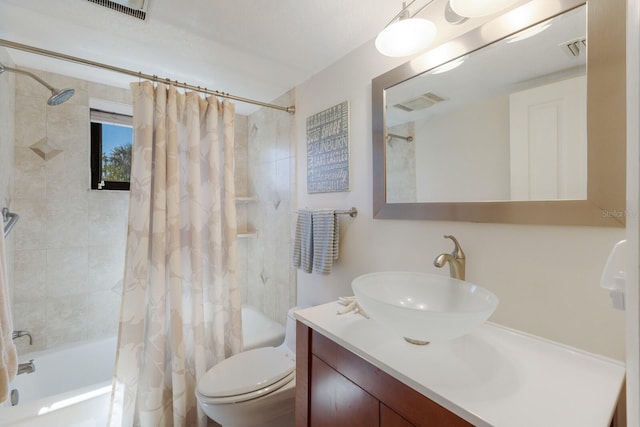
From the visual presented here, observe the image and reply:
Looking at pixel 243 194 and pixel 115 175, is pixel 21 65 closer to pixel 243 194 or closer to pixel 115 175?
pixel 115 175

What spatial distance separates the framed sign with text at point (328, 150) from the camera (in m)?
1.55

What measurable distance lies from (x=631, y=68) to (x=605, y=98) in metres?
0.58

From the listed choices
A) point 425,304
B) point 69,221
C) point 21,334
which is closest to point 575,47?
point 425,304

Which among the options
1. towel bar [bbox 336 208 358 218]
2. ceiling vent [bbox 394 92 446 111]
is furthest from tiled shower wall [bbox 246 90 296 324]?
ceiling vent [bbox 394 92 446 111]

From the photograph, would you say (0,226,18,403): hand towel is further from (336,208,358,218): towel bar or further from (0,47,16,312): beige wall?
(336,208,358,218): towel bar

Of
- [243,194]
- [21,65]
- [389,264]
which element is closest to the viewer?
[389,264]

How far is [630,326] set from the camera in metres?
0.33

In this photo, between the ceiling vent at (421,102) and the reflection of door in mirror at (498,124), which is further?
the ceiling vent at (421,102)

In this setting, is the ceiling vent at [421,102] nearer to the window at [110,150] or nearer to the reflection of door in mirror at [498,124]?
the reflection of door in mirror at [498,124]

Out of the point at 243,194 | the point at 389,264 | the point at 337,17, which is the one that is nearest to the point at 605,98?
the point at 389,264

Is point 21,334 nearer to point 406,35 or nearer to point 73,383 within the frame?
point 73,383

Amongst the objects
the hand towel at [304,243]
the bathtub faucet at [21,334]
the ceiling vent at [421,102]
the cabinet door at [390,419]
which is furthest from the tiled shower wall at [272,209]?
the bathtub faucet at [21,334]

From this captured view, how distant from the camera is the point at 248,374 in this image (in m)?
1.39

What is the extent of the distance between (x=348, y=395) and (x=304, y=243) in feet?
3.07
